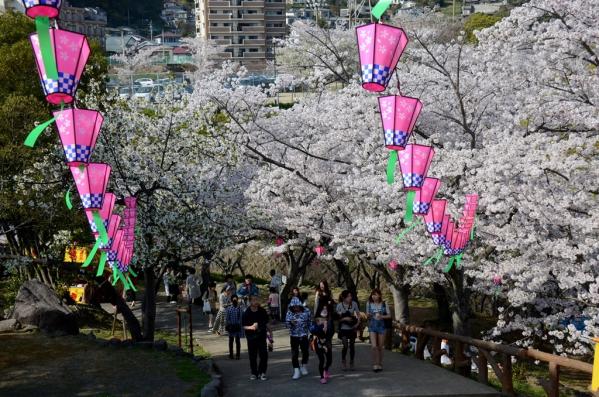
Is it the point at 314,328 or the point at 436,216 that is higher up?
the point at 436,216

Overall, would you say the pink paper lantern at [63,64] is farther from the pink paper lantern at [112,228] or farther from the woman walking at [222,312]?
the woman walking at [222,312]

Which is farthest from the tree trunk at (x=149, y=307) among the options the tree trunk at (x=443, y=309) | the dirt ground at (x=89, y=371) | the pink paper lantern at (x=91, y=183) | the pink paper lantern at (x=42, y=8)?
the tree trunk at (x=443, y=309)

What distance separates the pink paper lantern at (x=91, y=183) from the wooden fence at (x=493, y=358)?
7021 millimetres

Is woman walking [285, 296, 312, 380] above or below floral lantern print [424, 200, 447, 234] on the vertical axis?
below

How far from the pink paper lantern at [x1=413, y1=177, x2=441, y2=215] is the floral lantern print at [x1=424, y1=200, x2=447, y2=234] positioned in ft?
1.39

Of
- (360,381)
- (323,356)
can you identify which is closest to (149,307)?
(323,356)

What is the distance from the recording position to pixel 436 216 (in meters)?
12.9

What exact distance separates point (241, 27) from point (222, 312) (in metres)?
99.3

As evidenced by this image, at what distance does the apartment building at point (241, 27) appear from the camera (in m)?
112

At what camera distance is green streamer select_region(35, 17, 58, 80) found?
7.12 meters

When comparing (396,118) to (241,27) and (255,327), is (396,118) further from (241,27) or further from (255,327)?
(241,27)

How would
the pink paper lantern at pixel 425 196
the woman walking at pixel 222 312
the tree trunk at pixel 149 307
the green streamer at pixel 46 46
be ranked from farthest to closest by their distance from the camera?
the woman walking at pixel 222 312, the tree trunk at pixel 149 307, the pink paper lantern at pixel 425 196, the green streamer at pixel 46 46

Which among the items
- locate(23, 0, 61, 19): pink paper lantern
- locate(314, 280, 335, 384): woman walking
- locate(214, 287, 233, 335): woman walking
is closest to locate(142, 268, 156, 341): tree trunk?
locate(214, 287, 233, 335): woman walking

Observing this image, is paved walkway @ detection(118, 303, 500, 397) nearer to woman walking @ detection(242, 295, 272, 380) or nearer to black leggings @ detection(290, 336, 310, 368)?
black leggings @ detection(290, 336, 310, 368)
